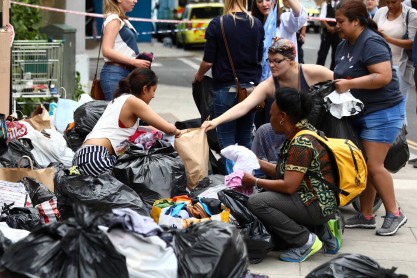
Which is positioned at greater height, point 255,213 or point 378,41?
point 378,41

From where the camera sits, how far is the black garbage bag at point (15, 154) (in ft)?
25.1

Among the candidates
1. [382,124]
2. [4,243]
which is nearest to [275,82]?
[382,124]

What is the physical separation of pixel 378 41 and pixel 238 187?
5.04ft

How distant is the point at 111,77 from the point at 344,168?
296 cm

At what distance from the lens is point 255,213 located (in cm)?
649

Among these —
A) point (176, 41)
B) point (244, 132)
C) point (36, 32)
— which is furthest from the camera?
point (176, 41)

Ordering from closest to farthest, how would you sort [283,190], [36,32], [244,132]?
[283,190], [244,132], [36,32]

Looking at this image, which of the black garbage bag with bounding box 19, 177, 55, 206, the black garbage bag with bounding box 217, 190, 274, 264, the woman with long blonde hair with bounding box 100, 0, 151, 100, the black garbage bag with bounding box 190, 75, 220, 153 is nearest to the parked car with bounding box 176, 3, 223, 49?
the woman with long blonde hair with bounding box 100, 0, 151, 100

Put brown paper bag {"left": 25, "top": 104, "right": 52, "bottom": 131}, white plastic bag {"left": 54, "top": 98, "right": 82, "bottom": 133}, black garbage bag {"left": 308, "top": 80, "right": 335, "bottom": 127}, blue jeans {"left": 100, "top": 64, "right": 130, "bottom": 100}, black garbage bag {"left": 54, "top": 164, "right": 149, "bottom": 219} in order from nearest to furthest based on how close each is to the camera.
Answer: black garbage bag {"left": 54, "top": 164, "right": 149, "bottom": 219}
black garbage bag {"left": 308, "top": 80, "right": 335, "bottom": 127}
blue jeans {"left": 100, "top": 64, "right": 130, "bottom": 100}
brown paper bag {"left": 25, "top": 104, "right": 52, "bottom": 131}
white plastic bag {"left": 54, "top": 98, "right": 82, "bottom": 133}

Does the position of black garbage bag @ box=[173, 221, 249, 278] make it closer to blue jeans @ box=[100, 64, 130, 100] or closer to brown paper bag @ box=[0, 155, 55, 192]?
brown paper bag @ box=[0, 155, 55, 192]

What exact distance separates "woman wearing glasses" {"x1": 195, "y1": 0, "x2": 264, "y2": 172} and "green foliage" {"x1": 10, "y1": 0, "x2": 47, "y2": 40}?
461cm

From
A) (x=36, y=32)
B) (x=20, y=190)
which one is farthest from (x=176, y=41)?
(x=20, y=190)

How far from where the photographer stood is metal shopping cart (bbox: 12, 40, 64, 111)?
35.4ft

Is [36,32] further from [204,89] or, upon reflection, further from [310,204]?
[310,204]
